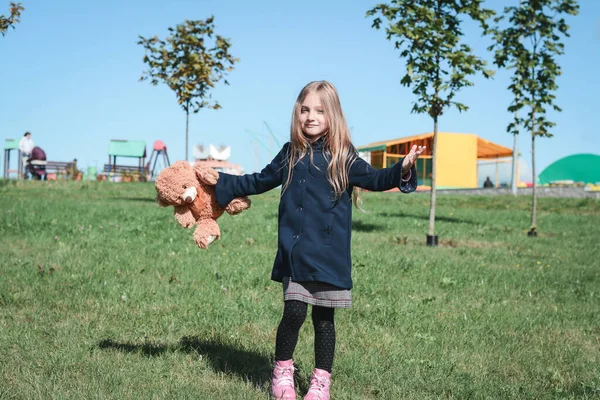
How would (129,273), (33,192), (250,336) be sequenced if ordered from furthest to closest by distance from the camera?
(33,192), (129,273), (250,336)

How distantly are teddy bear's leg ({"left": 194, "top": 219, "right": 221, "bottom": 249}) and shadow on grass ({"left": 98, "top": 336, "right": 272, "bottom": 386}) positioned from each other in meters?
0.91

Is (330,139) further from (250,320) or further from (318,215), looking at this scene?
(250,320)

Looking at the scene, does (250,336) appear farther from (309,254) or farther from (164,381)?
(309,254)

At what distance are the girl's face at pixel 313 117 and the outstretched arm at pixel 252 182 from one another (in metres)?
0.21

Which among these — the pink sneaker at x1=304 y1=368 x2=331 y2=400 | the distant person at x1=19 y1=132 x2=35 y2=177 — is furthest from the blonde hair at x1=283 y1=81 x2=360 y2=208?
the distant person at x1=19 y1=132 x2=35 y2=177

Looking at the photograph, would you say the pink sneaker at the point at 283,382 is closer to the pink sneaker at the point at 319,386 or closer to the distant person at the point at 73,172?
the pink sneaker at the point at 319,386

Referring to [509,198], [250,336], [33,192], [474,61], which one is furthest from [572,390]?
[509,198]

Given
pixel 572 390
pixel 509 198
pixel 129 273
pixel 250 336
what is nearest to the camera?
pixel 572 390

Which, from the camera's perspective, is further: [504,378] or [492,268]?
[492,268]

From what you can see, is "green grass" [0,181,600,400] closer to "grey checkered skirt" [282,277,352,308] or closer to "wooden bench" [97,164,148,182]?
"grey checkered skirt" [282,277,352,308]

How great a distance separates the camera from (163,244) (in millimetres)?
9531

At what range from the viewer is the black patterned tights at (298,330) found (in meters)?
3.83

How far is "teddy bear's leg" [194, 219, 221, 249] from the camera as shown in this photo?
174 inches

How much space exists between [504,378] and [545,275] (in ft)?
16.2
